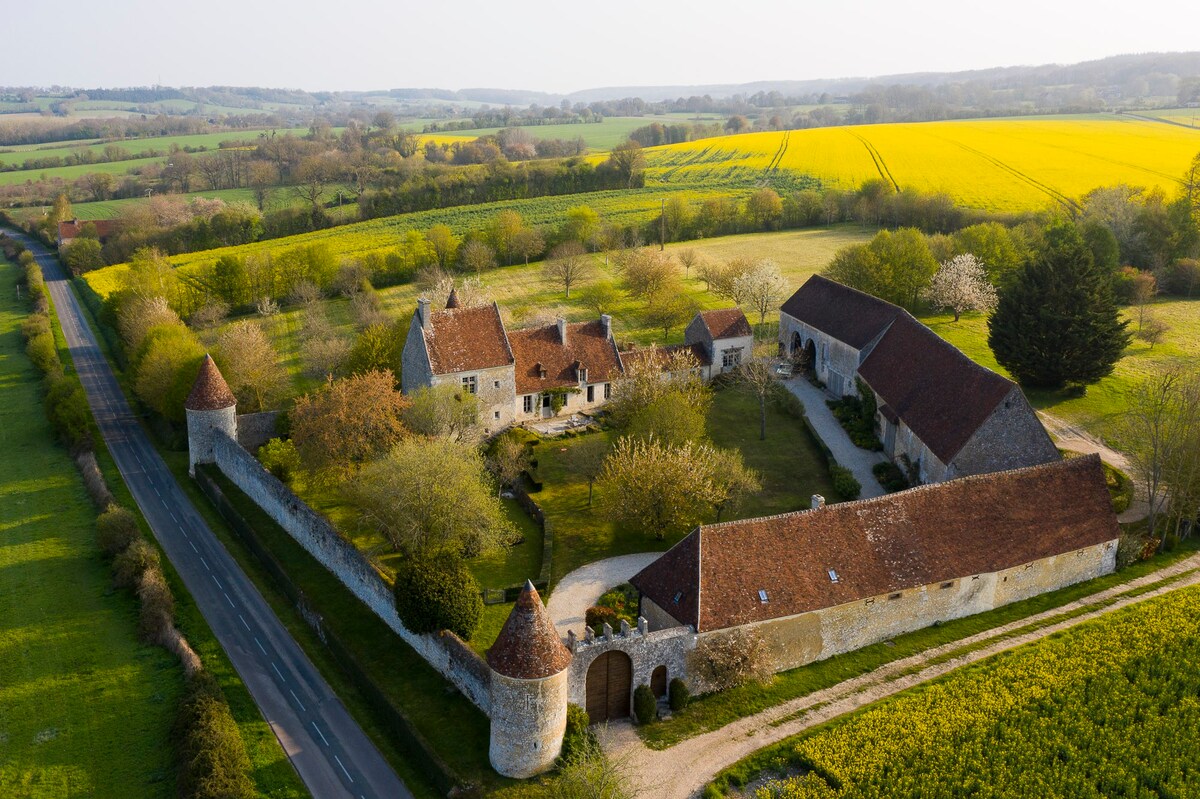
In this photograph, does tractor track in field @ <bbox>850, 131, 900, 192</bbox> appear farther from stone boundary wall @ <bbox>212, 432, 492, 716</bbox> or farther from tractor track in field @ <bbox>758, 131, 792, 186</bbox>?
stone boundary wall @ <bbox>212, 432, 492, 716</bbox>

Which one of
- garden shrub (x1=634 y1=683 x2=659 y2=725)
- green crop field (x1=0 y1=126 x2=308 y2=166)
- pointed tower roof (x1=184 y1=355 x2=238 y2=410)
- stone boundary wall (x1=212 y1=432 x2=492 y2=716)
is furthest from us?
green crop field (x1=0 y1=126 x2=308 y2=166)

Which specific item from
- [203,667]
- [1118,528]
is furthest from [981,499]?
[203,667]

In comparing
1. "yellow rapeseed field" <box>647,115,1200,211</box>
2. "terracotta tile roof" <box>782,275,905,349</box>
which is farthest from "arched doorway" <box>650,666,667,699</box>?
"yellow rapeseed field" <box>647,115,1200,211</box>

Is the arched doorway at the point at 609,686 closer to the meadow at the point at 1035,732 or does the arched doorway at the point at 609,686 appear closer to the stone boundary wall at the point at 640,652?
the stone boundary wall at the point at 640,652

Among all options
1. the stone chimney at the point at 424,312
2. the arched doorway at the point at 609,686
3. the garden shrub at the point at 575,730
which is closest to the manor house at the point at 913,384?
the arched doorway at the point at 609,686

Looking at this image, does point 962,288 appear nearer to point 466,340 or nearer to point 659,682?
point 466,340

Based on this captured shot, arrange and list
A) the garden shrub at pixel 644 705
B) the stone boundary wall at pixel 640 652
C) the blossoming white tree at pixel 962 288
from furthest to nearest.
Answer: the blossoming white tree at pixel 962 288 < the garden shrub at pixel 644 705 < the stone boundary wall at pixel 640 652

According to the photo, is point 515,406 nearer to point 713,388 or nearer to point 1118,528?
point 713,388
